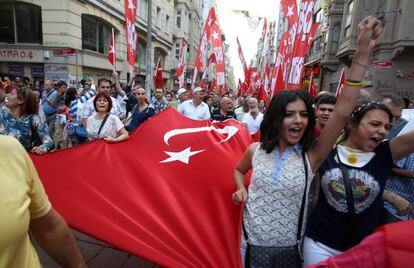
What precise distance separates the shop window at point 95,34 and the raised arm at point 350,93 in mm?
18435

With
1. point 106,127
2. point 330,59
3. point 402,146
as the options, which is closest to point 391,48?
point 330,59

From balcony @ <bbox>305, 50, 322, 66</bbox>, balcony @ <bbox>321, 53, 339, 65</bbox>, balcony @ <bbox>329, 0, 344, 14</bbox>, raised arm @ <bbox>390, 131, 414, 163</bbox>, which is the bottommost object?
raised arm @ <bbox>390, 131, 414, 163</bbox>

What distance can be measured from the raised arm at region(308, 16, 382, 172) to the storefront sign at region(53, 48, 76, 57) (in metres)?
16.0

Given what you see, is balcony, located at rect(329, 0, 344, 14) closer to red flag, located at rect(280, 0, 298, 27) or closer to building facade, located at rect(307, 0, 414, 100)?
building facade, located at rect(307, 0, 414, 100)

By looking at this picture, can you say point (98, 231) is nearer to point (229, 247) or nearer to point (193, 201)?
point (193, 201)

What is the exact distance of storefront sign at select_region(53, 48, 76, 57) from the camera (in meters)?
15.5

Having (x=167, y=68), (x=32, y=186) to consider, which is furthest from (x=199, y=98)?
(x=167, y=68)

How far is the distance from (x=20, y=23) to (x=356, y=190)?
19832 mm

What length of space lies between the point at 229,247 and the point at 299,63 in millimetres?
5052

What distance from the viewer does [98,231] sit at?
86.6 inches

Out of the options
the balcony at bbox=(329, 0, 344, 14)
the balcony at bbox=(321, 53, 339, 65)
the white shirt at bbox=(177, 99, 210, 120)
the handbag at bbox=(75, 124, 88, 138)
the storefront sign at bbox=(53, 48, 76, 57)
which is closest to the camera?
the handbag at bbox=(75, 124, 88, 138)

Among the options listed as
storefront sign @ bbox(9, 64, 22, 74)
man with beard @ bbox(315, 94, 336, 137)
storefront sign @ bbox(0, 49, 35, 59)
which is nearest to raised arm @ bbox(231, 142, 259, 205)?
man with beard @ bbox(315, 94, 336, 137)

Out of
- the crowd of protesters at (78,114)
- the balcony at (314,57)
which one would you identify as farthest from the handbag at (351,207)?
the balcony at (314,57)

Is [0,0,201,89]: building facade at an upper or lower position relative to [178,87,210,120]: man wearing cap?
upper
